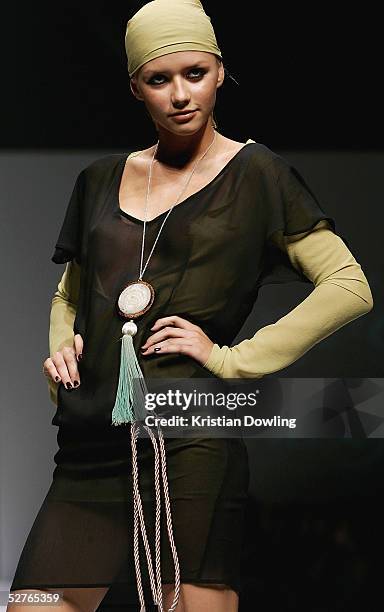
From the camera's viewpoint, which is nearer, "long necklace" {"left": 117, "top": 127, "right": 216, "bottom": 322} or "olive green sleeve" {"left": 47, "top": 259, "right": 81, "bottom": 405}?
"long necklace" {"left": 117, "top": 127, "right": 216, "bottom": 322}

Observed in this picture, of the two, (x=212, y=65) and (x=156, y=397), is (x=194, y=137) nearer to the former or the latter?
(x=212, y=65)

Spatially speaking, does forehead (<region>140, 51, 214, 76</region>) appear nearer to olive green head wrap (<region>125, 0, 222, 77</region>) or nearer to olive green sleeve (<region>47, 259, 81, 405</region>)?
olive green head wrap (<region>125, 0, 222, 77</region>)

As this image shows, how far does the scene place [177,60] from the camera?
6.48 feet

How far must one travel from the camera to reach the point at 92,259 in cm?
208

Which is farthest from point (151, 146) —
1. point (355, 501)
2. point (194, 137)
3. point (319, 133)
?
point (355, 501)

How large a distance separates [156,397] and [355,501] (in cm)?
41

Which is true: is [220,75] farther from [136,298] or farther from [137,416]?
[137,416]

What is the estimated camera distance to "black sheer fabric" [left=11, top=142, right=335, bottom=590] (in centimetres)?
200

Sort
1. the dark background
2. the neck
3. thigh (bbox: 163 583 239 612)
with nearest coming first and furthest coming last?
thigh (bbox: 163 583 239 612), the neck, the dark background

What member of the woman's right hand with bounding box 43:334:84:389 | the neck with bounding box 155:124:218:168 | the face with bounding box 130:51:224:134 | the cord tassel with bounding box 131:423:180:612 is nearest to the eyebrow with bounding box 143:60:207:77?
the face with bounding box 130:51:224:134

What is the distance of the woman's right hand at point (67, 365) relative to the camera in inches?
81.0

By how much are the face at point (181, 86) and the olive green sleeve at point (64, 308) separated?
1.05 ft

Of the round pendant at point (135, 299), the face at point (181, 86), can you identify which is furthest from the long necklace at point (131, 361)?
the face at point (181, 86)

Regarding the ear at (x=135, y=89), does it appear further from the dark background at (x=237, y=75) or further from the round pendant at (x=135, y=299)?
the round pendant at (x=135, y=299)
